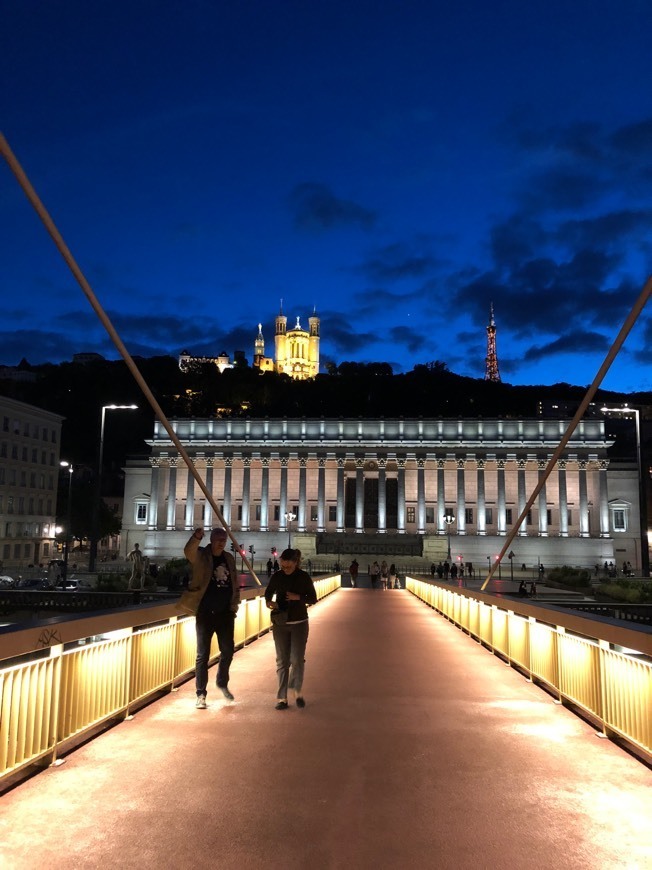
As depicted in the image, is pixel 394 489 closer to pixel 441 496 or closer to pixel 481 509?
pixel 441 496

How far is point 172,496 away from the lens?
8806 cm

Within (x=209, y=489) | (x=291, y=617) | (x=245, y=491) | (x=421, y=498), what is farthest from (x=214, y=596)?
(x=209, y=489)

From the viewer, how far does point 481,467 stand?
282ft

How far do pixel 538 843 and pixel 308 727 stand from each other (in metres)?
3.74

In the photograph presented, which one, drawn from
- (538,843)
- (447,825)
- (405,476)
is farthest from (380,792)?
(405,476)

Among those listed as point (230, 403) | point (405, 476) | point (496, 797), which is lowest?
point (496, 797)

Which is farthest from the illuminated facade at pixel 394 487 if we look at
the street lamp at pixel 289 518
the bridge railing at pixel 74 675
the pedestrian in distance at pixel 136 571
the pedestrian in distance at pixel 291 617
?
the bridge railing at pixel 74 675

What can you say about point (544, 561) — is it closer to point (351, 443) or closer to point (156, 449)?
point (351, 443)

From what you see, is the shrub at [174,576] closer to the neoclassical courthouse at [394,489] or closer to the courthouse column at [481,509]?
the neoclassical courthouse at [394,489]

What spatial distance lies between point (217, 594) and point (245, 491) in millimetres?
78370

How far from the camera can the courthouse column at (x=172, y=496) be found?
286 feet

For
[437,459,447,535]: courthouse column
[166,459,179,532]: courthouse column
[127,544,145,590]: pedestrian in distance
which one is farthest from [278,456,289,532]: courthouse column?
[127,544,145,590]: pedestrian in distance

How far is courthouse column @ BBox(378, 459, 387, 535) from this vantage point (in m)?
84.1

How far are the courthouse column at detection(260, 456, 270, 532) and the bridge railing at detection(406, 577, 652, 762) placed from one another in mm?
72232
